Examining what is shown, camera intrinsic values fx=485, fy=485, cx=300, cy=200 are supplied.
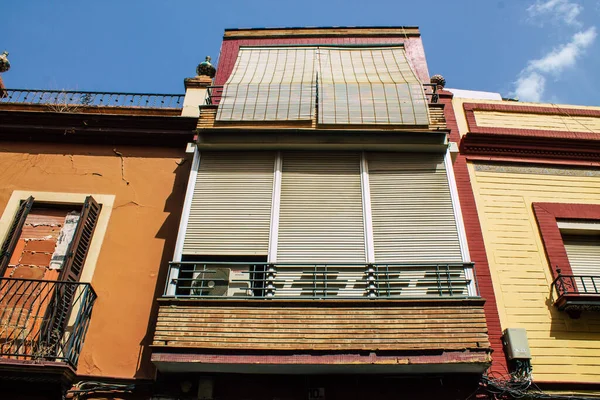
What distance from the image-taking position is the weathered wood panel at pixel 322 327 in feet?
20.6

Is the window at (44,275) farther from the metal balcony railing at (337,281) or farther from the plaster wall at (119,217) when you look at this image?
the metal balcony railing at (337,281)

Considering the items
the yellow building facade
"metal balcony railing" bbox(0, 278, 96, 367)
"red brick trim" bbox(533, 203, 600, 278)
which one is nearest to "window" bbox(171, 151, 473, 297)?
the yellow building facade

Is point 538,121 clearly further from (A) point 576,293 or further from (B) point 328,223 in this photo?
(B) point 328,223

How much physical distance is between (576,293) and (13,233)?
29.6ft

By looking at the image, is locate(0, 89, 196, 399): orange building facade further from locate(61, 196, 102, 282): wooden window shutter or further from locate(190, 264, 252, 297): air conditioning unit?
locate(190, 264, 252, 297): air conditioning unit

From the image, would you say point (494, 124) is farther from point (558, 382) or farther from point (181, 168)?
point (181, 168)

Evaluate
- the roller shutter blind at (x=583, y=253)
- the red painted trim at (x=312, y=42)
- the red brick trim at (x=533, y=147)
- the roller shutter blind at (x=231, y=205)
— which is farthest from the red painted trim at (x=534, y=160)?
the roller shutter blind at (x=231, y=205)

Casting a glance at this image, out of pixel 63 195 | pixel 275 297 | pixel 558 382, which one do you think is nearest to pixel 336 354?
pixel 275 297

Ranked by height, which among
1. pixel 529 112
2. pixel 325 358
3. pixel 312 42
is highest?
pixel 312 42

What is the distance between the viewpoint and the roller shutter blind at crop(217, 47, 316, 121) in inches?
352

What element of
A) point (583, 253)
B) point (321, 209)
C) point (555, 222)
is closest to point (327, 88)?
point (321, 209)

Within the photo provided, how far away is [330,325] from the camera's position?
21.1 feet

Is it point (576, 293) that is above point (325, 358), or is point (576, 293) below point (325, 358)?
above

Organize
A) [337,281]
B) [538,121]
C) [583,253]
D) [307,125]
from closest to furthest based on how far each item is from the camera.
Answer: [337,281]
[583,253]
[307,125]
[538,121]
